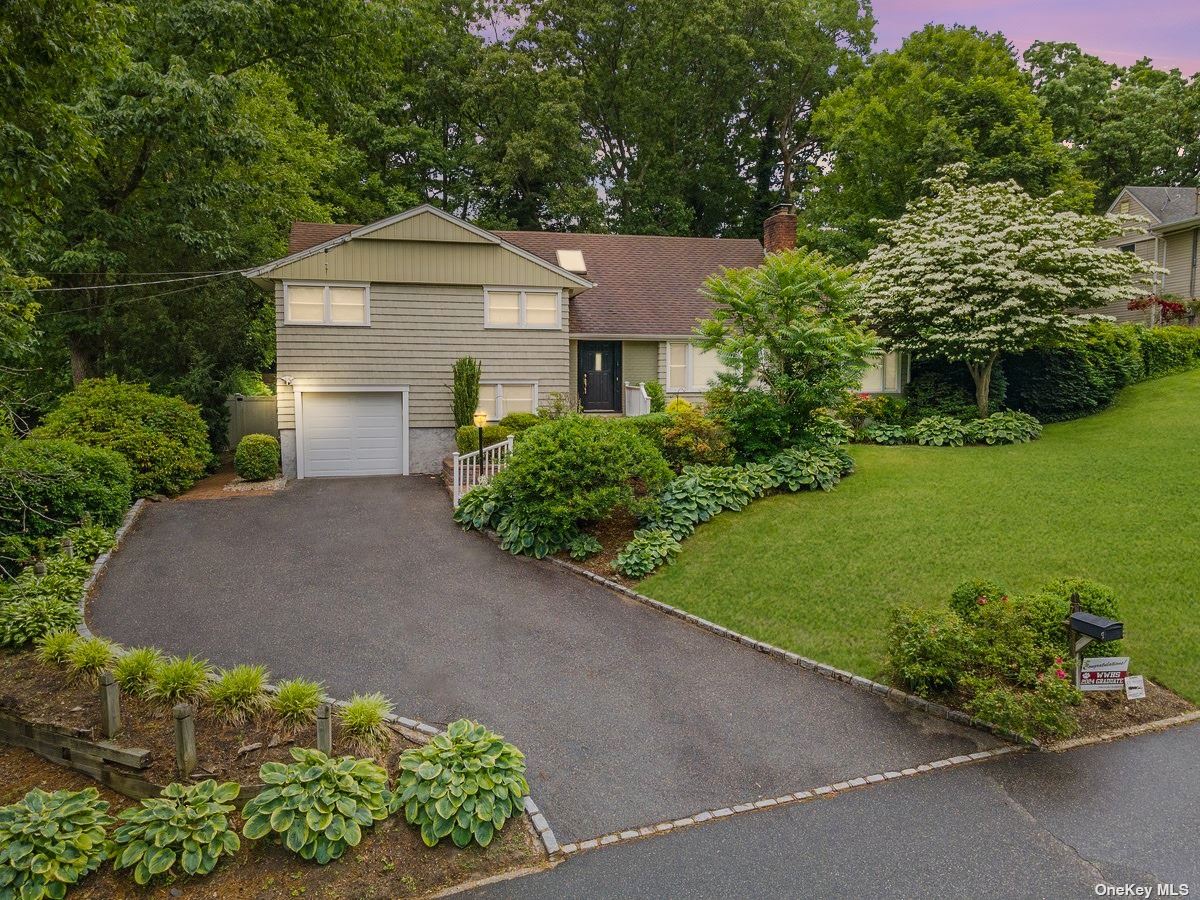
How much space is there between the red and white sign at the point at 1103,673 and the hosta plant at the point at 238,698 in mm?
7251

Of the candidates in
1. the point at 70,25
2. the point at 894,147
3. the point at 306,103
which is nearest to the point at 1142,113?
the point at 894,147

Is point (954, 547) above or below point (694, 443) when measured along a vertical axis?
below

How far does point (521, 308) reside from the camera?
682 inches

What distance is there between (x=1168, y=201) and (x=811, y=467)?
24.4 m

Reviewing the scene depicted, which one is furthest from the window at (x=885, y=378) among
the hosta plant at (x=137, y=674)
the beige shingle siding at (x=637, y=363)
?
the hosta plant at (x=137, y=674)

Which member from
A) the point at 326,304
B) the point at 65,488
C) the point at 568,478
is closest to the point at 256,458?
the point at 326,304

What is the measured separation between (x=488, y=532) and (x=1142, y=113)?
3884 cm

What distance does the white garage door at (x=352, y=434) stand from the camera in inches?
644

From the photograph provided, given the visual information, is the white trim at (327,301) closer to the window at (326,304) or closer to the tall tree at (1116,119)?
the window at (326,304)

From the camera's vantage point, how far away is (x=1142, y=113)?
31953mm

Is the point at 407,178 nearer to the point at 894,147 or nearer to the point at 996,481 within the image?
the point at 894,147

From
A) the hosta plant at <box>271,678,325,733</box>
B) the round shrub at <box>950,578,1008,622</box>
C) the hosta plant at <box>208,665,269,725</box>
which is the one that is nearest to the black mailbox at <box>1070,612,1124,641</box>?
the round shrub at <box>950,578,1008,622</box>

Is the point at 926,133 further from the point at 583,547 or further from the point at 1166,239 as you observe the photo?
the point at 583,547

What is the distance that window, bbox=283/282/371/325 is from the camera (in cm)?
1600
